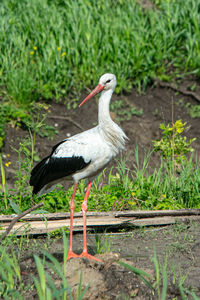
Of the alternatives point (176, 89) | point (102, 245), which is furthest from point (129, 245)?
point (176, 89)

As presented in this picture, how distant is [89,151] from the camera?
171 inches

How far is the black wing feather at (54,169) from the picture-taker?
4461 mm

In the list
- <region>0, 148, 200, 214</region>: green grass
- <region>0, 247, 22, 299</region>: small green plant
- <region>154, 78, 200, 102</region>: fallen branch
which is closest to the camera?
<region>0, 247, 22, 299</region>: small green plant

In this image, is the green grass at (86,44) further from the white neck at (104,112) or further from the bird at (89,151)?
the white neck at (104,112)

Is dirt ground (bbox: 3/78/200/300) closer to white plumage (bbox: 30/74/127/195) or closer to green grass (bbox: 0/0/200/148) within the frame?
green grass (bbox: 0/0/200/148)

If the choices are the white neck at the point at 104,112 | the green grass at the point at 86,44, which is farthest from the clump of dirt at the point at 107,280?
the green grass at the point at 86,44

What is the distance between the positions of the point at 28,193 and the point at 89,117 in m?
2.79

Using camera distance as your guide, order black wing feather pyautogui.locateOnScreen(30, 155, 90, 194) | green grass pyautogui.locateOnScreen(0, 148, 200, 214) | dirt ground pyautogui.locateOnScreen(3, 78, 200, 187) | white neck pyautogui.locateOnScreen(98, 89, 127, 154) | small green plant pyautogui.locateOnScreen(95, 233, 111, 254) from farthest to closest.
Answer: dirt ground pyautogui.locateOnScreen(3, 78, 200, 187)
green grass pyautogui.locateOnScreen(0, 148, 200, 214)
black wing feather pyautogui.locateOnScreen(30, 155, 90, 194)
white neck pyautogui.locateOnScreen(98, 89, 127, 154)
small green plant pyautogui.locateOnScreen(95, 233, 111, 254)

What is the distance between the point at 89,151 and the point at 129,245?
0.89 m

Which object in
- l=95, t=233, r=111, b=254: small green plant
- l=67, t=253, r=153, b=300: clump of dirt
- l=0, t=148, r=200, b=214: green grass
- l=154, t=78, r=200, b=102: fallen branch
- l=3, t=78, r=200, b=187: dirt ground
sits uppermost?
l=154, t=78, r=200, b=102: fallen branch

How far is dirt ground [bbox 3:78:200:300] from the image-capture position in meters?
3.40

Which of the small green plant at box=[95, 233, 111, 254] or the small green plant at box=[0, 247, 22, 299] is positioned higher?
the small green plant at box=[95, 233, 111, 254]

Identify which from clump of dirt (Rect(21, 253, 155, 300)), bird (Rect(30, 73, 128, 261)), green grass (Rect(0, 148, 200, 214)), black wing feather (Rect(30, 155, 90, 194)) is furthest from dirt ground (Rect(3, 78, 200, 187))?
clump of dirt (Rect(21, 253, 155, 300))

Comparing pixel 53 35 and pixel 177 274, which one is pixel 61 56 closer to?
pixel 53 35
